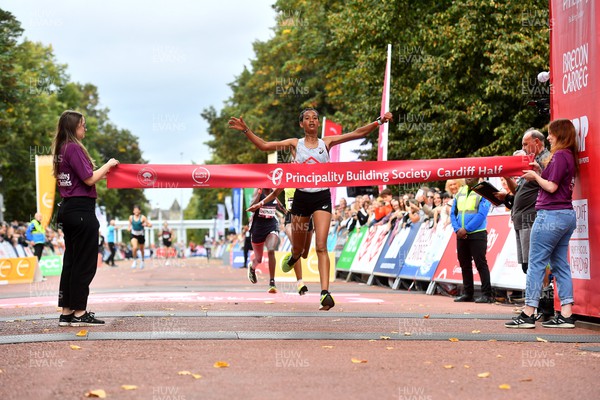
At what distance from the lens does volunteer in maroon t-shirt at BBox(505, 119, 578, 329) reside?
30.4ft

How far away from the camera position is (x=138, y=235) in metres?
33.5

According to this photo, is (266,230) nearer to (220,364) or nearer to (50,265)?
(220,364)

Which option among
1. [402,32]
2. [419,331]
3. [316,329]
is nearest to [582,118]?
[419,331]

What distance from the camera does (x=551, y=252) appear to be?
9445 millimetres

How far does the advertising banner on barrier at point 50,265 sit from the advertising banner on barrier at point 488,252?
17.9 meters

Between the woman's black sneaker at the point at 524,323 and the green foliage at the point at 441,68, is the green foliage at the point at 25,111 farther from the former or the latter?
the woman's black sneaker at the point at 524,323

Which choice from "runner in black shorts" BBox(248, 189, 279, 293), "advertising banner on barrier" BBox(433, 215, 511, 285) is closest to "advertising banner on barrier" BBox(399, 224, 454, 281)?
"advertising banner on barrier" BBox(433, 215, 511, 285)

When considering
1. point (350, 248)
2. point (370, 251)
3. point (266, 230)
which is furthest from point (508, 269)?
point (350, 248)

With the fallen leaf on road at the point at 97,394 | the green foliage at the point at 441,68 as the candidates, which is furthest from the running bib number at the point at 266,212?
the green foliage at the point at 441,68

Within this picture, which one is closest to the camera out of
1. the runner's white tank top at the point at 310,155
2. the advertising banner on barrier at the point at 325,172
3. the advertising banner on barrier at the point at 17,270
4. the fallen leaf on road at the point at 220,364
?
the fallen leaf on road at the point at 220,364

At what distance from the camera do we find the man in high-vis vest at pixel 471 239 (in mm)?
14016

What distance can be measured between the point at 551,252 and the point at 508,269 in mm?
4700

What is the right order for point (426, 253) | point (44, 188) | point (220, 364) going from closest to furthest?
point (220, 364), point (426, 253), point (44, 188)

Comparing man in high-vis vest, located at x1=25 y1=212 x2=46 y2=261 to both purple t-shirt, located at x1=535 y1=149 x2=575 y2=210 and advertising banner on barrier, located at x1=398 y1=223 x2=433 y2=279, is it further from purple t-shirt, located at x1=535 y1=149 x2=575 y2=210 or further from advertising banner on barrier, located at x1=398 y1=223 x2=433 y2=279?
purple t-shirt, located at x1=535 y1=149 x2=575 y2=210
